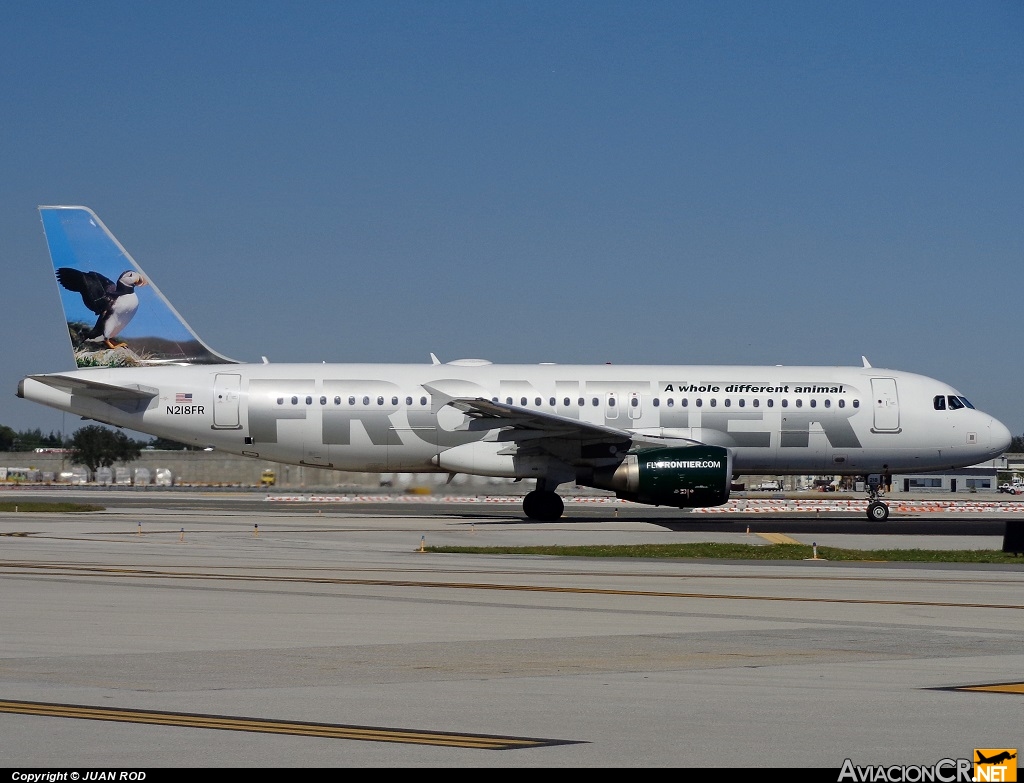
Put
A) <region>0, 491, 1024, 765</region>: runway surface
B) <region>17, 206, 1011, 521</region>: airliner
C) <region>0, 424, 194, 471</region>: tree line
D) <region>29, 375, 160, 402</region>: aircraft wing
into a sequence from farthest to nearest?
<region>0, 424, 194, 471</region>: tree line < <region>17, 206, 1011, 521</region>: airliner < <region>29, 375, 160, 402</region>: aircraft wing < <region>0, 491, 1024, 765</region>: runway surface

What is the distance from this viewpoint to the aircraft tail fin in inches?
1486

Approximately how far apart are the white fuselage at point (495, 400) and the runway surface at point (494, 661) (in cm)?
1278

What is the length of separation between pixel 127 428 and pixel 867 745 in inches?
1270

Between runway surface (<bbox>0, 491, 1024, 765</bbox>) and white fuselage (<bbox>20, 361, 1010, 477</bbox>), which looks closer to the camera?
runway surface (<bbox>0, 491, 1024, 765</bbox>)

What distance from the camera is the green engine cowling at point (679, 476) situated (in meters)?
33.4

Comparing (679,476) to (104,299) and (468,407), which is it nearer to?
(468,407)

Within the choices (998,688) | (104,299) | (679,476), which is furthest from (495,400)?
(998,688)

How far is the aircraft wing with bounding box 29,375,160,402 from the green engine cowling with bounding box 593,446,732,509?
45.5 ft

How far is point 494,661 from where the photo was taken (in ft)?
36.0

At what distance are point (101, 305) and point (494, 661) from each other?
1175 inches

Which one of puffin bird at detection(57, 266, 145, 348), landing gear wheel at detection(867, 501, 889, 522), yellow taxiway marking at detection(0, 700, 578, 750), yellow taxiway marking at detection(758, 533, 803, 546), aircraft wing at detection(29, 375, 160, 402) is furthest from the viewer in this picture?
puffin bird at detection(57, 266, 145, 348)

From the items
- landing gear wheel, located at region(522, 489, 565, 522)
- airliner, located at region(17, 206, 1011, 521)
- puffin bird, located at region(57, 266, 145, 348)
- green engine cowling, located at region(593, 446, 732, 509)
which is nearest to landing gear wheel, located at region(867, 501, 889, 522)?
airliner, located at region(17, 206, 1011, 521)

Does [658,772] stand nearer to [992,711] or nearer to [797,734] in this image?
[797,734]

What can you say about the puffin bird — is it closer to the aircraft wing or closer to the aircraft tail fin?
the aircraft tail fin
